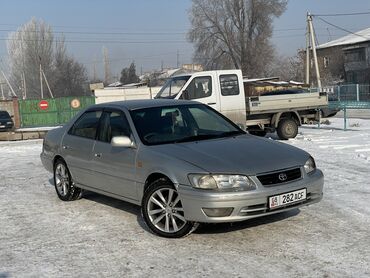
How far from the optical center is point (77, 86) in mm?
82625

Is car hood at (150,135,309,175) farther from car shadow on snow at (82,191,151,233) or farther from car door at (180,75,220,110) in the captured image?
car door at (180,75,220,110)

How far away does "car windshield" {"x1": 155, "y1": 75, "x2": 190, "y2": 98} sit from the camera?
1336 centimetres

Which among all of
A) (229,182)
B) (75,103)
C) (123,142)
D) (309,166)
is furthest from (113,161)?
(75,103)

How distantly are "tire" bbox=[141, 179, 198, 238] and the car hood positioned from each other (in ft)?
1.26

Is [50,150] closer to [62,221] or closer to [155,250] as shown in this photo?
[62,221]

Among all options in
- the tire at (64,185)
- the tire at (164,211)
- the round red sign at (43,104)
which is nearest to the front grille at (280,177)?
the tire at (164,211)

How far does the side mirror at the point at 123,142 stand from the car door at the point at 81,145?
85 cm

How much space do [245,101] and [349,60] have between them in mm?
56600

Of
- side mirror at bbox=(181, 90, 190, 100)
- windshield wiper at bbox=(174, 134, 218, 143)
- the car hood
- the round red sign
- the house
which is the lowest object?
the car hood

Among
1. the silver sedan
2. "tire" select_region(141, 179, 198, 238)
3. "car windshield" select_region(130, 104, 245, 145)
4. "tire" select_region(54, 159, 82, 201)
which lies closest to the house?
"tire" select_region(54, 159, 82, 201)

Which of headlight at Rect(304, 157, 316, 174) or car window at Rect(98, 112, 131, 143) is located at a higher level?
car window at Rect(98, 112, 131, 143)

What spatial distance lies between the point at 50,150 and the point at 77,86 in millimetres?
76921

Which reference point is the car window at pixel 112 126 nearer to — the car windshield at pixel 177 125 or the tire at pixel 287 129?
the car windshield at pixel 177 125

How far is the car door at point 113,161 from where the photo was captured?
5910mm
